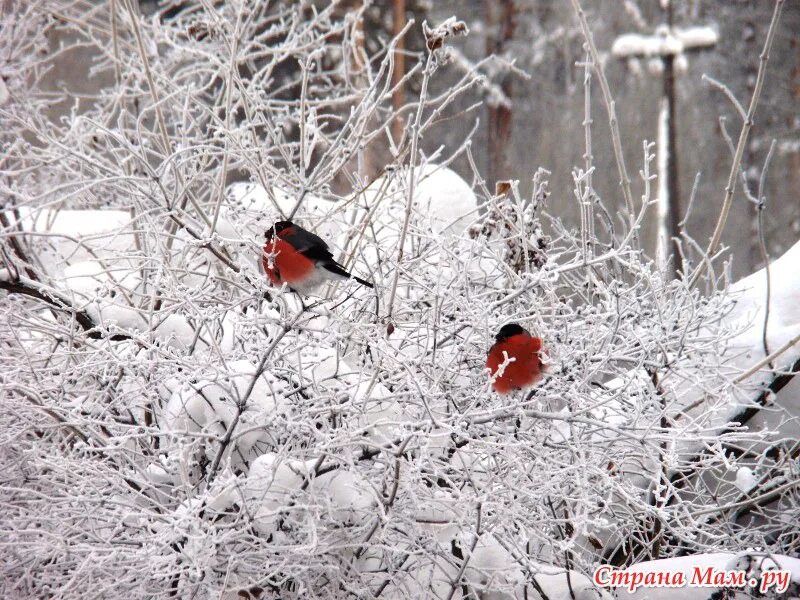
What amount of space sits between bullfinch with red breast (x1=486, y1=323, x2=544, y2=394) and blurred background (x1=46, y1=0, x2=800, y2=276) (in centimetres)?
1290

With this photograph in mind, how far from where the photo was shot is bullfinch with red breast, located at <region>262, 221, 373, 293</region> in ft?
10.2

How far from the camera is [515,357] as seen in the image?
3.04 m

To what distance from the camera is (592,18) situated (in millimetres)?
21891

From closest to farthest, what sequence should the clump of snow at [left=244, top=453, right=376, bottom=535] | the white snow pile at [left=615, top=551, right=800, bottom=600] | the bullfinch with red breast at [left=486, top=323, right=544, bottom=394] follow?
the clump of snow at [left=244, top=453, right=376, bottom=535] < the bullfinch with red breast at [left=486, top=323, right=544, bottom=394] < the white snow pile at [left=615, top=551, right=800, bottom=600]

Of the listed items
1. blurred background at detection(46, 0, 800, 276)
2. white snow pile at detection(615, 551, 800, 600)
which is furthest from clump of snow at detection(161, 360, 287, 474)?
blurred background at detection(46, 0, 800, 276)

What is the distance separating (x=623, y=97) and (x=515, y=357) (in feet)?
74.3

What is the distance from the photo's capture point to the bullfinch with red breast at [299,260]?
3107mm

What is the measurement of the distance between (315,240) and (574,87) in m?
19.4

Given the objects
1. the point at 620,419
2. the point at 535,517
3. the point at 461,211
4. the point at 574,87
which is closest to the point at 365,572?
the point at 535,517

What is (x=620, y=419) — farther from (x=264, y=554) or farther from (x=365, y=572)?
(x=264, y=554)

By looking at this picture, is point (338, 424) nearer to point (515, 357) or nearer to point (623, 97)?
point (515, 357)

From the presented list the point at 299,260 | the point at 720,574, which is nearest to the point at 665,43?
the point at 720,574

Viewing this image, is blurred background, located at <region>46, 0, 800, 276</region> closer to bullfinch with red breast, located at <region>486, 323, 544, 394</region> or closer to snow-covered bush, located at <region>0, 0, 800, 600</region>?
snow-covered bush, located at <region>0, 0, 800, 600</region>

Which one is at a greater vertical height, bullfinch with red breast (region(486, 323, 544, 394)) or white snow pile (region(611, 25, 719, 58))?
white snow pile (region(611, 25, 719, 58))
